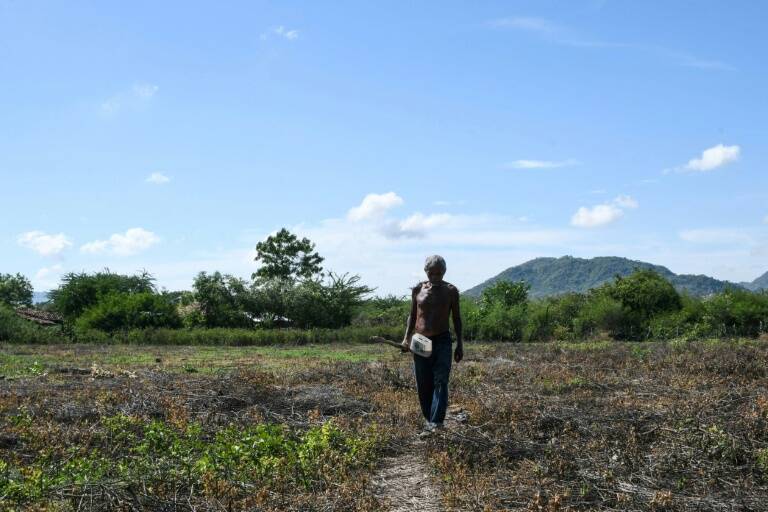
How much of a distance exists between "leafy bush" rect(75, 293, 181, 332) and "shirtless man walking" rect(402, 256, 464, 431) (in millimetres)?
25093

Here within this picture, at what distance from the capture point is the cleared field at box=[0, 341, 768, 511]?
4848mm

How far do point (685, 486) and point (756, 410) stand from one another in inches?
105

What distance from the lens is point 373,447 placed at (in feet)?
21.0

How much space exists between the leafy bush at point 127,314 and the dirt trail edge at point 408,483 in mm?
26136

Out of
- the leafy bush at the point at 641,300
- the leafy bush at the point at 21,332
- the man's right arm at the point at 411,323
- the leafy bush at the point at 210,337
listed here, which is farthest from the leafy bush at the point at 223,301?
the man's right arm at the point at 411,323

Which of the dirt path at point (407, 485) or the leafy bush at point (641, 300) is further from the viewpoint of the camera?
the leafy bush at point (641, 300)

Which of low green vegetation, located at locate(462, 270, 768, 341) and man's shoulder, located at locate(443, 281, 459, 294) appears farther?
low green vegetation, located at locate(462, 270, 768, 341)

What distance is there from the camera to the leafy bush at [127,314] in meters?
30.4

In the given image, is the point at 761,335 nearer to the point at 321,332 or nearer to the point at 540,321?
the point at 540,321


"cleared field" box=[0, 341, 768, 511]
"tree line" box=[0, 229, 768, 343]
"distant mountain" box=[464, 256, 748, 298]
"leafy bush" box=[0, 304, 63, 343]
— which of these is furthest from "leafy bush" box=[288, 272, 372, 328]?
"distant mountain" box=[464, 256, 748, 298]

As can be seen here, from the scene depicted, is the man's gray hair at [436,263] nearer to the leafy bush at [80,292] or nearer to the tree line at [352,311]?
the tree line at [352,311]

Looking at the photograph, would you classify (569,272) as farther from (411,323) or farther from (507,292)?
(411,323)

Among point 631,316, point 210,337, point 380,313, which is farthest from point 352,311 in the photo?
point 631,316

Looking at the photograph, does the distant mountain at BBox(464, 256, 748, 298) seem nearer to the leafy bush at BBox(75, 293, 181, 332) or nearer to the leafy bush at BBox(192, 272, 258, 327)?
the leafy bush at BBox(192, 272, 258, 327)
